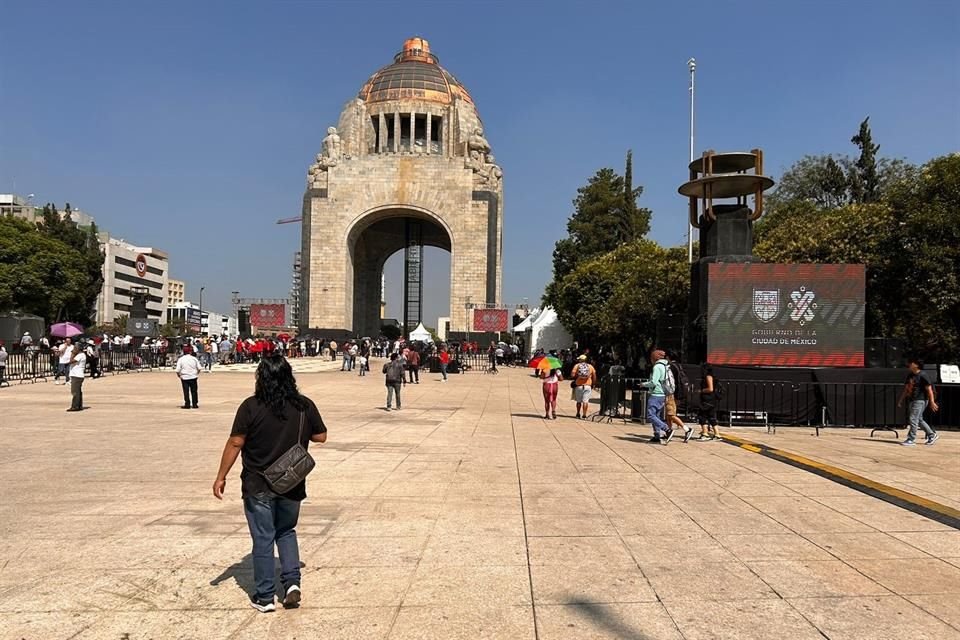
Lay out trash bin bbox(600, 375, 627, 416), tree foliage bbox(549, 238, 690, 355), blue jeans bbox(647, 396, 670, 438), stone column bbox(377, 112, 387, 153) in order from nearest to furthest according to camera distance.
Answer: blue jeans bbox(647, 396, 670, 438)
trash bin bbox(600, 375, 627, 416)
tree foliage bbox(549, 238, 690, 355)
stone column bbox(377, 112, 387, 153)

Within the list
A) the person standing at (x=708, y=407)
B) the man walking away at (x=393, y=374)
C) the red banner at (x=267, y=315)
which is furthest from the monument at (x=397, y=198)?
the person standing at (x=708, y=407)

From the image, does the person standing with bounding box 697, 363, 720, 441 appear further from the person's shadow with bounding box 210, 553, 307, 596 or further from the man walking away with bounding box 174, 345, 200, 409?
the man walking away with bounding box 174, 345, 200, 409

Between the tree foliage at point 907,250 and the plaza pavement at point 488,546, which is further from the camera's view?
the tree foliage at point 907,250

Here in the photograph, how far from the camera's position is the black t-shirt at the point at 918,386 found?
41.5 feet

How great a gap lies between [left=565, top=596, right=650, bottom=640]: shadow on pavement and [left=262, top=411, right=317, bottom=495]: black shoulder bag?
1833 millimetres

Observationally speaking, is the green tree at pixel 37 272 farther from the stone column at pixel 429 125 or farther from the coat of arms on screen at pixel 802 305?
the coat of arms on screen at pixel 802 305

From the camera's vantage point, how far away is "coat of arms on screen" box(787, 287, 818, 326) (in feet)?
51.4

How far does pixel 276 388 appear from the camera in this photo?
14.9ft

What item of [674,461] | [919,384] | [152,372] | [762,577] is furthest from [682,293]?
[762,577]

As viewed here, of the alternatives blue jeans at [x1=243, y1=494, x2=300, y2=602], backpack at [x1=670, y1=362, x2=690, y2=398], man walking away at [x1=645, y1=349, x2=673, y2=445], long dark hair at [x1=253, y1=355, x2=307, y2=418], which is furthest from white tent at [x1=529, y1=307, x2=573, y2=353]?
blue jeans at [x1=243, y1=494, x2=300, y2=602]

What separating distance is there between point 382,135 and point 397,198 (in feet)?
28.0

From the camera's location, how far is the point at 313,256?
54281 mm

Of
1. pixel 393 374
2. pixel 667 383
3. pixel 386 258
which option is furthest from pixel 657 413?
pixel 386 258

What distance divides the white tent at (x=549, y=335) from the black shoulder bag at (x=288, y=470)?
4496 cm
